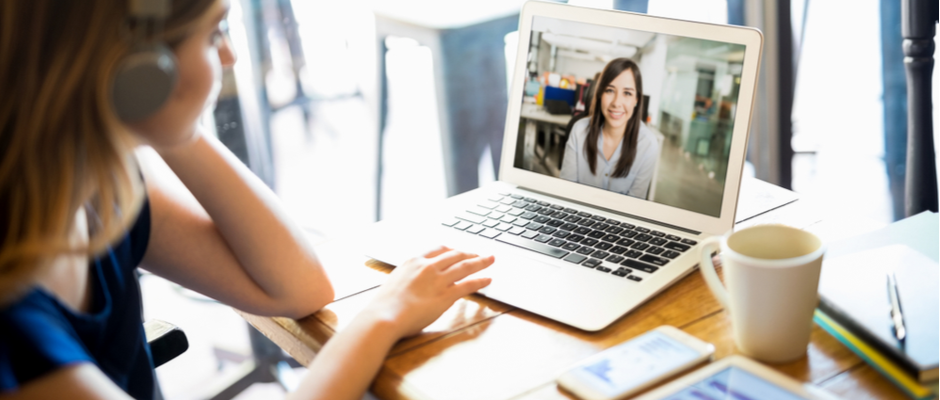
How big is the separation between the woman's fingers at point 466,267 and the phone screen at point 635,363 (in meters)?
0.19

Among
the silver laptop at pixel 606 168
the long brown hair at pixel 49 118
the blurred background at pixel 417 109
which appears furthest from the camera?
the blurred background at pixel 417 109

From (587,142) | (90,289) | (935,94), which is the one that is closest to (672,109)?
(587,142)

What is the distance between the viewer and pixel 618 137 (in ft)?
3.06

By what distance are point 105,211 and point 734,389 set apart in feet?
1.70

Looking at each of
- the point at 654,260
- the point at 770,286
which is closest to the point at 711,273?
the point at 770,286

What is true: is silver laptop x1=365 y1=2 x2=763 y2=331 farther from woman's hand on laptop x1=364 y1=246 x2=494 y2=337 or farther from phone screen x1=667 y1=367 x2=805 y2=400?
phone screen x1=667 y1=367 x2=805 y2=400

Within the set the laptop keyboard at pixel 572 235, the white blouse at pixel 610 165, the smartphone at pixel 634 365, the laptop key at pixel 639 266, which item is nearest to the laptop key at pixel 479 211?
the laptop keyboard at pixel 572 235

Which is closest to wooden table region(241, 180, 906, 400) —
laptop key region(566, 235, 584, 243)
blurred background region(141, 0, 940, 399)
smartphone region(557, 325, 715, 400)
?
smartphone region(557, 325, 715, 400)

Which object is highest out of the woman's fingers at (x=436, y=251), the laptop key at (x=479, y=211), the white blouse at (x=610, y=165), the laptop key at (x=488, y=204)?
the white blouse at (x=610, y=165)

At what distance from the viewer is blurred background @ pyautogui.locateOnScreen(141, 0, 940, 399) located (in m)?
1.85

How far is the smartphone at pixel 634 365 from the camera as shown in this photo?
603 mm

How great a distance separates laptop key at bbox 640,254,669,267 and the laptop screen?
0.10 m

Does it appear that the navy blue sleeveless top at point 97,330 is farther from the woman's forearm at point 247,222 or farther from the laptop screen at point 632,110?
the laptop screen at point 632,110

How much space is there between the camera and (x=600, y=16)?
3.09ft
